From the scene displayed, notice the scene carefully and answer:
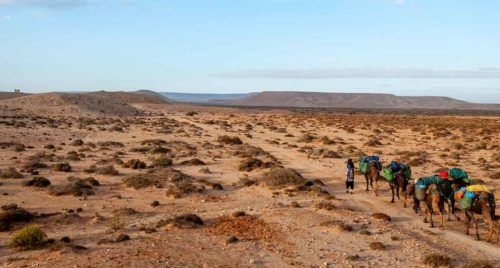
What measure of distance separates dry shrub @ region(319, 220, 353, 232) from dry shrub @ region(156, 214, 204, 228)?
4198mm

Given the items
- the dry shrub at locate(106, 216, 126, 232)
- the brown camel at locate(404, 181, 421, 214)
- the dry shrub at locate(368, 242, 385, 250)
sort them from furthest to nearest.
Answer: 1. the brown camel at locate(404, 181, 421, 214)
2. the dry shrub at locate(106, 216, 126, 232)
3. the dry shrub at locate(368, 242, 385, 250)

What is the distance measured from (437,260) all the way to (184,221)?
802 centimetres

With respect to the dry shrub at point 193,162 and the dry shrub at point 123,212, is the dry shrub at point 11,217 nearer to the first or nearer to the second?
the dry shrub at point 123,212

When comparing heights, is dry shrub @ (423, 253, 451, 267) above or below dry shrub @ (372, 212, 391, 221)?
above

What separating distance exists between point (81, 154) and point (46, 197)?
47.7ft

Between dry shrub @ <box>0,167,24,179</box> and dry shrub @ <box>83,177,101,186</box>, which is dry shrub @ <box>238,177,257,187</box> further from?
dry shrub @ <box>0,167,24,179</box>

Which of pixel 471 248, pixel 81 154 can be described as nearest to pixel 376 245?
pixel 471 248

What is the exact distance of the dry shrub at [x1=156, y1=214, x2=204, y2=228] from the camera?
54.0ft

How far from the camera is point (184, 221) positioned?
16.7 metres

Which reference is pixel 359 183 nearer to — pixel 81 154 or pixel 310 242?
pixel 310 242

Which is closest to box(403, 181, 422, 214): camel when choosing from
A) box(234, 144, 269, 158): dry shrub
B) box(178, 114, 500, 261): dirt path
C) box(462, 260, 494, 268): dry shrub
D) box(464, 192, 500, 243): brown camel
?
box(178, 114, 500, 261): dirt path

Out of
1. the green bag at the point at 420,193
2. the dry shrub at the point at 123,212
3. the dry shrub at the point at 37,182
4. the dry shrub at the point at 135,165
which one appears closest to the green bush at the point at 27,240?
the dry shrub at the point at 123,212

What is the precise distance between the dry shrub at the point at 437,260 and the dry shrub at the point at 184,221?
7.39m

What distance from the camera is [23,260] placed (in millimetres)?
12867
